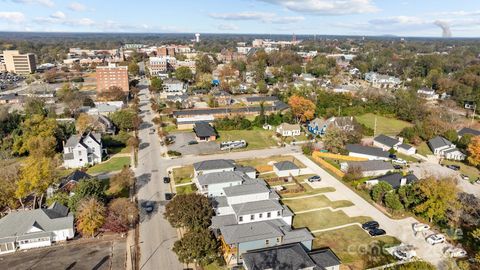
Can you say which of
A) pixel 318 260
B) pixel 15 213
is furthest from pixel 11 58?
pixel 318 260

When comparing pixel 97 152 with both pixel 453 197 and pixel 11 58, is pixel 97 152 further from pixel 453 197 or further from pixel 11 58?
pixel 11 58

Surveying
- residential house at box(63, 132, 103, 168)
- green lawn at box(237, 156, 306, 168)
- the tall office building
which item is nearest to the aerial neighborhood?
residential house at box(63, 132, 103, 168)

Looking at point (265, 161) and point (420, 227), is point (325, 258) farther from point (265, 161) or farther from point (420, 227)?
point (265, 161)

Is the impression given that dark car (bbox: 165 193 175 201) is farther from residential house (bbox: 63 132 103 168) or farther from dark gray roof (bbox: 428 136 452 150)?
dark gray roof (bbox: 428 136 452 150)

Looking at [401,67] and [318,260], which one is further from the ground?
[401,67]

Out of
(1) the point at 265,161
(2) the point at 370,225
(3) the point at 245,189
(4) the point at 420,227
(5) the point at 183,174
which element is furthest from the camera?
(1) the point at 265,161

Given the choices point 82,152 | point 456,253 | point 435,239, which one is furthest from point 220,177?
point 456,253

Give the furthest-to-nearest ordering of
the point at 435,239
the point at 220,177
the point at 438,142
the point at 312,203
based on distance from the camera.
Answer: the point at 438,142 → the point at 220,177 → the point at 312,203 → the point at 435,239
